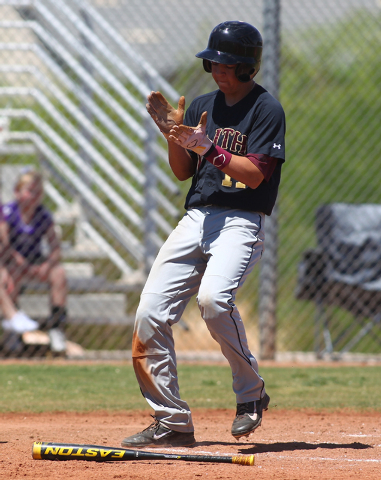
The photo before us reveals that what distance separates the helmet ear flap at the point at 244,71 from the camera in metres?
3.55

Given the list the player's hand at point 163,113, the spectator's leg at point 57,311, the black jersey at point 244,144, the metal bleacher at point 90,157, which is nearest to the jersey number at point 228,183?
the black jersey at point 244,144

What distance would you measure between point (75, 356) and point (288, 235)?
20.4 feet

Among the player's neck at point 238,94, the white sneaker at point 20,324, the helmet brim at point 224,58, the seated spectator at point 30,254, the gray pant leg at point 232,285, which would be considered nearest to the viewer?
the gray pant leg at point 232,285

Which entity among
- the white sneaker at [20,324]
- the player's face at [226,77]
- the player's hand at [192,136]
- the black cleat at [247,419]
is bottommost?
the white sneaker at [20,324]

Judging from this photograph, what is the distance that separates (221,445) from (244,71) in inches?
73.5

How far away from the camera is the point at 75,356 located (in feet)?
23.8

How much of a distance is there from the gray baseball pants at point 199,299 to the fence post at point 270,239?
3.39m

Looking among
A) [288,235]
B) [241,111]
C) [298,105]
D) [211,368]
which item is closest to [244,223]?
[241,111]

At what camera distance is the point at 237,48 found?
3520 millimetres

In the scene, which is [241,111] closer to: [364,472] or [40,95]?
[364,472]

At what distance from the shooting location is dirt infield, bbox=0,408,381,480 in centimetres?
292

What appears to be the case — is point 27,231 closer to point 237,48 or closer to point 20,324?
point 20,324

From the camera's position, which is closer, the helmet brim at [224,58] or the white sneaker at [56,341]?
the helmet brim at [224,58]

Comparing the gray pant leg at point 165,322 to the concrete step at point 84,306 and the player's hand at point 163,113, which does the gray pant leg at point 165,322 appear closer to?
the player's hand at point 163,113
